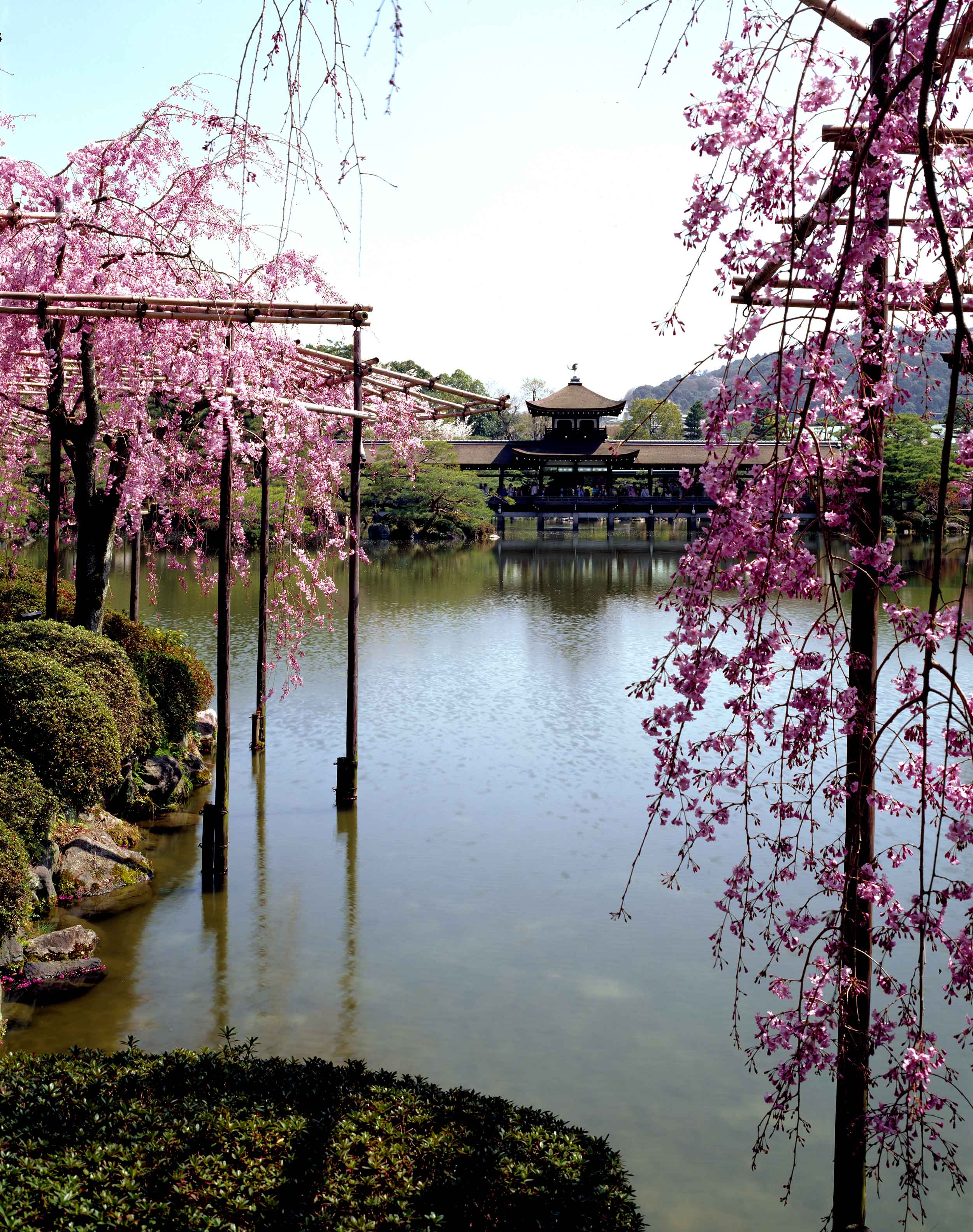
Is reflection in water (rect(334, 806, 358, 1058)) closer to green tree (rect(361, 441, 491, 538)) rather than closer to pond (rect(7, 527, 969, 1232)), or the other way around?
pond (rect(7, 527, 969, 1232))

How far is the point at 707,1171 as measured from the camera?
434 centimetres

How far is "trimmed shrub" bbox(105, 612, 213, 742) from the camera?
28.9 feet

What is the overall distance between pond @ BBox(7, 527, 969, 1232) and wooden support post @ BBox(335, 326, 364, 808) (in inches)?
10.2

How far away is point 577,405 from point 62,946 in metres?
41.9

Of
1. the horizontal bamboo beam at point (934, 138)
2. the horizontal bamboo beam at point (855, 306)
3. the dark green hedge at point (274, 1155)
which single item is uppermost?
the horizontal bamboo beam at point (934, 138)

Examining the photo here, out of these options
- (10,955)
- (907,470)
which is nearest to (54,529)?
(10,955)

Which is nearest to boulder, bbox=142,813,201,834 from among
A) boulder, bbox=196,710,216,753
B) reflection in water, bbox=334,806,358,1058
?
reflection in water, bbox=334,806,358,1058

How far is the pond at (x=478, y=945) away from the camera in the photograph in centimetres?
471

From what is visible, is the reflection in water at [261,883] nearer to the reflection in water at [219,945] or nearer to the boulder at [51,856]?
the reflection in water at [219,945]

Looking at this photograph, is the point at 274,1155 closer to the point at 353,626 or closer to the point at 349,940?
the point at 349,940

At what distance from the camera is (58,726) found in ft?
19.8

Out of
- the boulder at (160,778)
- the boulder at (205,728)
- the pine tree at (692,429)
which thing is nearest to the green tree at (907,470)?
the pine tree at (692,429)

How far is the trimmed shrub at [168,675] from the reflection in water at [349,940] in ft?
5.49

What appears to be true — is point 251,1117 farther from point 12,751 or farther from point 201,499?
point 201,499
